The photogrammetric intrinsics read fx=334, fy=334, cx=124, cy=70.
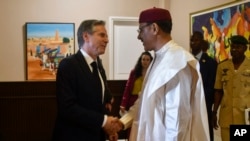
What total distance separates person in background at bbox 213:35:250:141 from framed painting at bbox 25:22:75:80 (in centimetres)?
282

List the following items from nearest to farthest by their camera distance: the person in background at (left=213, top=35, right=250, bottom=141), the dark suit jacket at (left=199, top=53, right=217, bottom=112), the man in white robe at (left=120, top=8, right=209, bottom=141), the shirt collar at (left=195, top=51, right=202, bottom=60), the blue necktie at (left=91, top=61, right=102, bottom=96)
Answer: the man in white robe at (left=120, top=8, right=209, bottom=141) < the blue necktie at (left=91, top=61, right=102, bottom=96) < the person in background at (left=213, top=35, right=250, bottom=141) < the dark suit jacket at (left=199, top=53, right=217, bottom=112) < the shirt collar at (left=195, top=51, right=202, bottom=60)

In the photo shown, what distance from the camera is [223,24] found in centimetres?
394

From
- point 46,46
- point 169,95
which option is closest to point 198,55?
point 169,95

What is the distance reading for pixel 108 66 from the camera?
5539mm

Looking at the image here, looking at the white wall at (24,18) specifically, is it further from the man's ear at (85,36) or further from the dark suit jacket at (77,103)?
the dark suit jacket at (77,103)

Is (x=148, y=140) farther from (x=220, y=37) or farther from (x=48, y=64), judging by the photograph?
(x=48, y=64)

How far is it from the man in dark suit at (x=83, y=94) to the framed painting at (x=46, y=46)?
3275 millimetres

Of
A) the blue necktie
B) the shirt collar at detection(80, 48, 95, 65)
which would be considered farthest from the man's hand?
the shirt collar at detection(80, 48, 95, 65)

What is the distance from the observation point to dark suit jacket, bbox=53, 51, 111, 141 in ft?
6.31

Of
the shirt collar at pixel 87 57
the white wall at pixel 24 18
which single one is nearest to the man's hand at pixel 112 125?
the shirt collar at pixel 87 57

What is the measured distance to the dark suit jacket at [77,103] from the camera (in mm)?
1925

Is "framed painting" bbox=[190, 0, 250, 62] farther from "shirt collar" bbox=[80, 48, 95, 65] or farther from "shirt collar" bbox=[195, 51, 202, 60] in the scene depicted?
"shirt collar" bbox=[80, 48, 95, 65]

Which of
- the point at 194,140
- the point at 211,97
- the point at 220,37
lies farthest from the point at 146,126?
the point at 220,37

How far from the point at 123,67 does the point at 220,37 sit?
2043 mm
